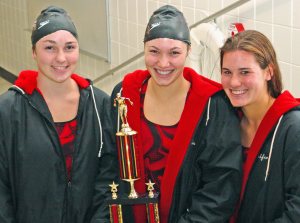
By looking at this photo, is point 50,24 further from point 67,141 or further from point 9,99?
point 67,141

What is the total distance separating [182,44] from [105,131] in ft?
1.89

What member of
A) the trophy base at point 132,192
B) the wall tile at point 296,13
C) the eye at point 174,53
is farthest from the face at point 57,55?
the wall tile at point 296,13

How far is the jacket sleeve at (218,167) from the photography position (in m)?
2.62

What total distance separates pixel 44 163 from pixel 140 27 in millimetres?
2846

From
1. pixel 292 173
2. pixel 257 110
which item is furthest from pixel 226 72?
pixel 292 173

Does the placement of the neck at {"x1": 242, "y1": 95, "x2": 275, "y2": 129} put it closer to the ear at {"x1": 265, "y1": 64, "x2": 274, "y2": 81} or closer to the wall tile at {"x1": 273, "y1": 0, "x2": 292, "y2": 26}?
the ear at {"x1": 265, "y1": 64, "x2": 274, "y2": 81}

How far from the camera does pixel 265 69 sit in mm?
2611

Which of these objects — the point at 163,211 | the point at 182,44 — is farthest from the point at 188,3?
the point at 163,211

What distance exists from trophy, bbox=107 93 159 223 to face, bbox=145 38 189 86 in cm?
23

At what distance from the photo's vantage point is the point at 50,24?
2805 millimetres

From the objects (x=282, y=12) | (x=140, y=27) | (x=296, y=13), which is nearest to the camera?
(x=296, y=13)

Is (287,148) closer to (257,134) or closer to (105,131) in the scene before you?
(257,134)

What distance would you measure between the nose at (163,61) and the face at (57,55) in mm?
451

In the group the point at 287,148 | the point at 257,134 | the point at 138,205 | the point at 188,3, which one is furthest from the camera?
the point at 188,3
